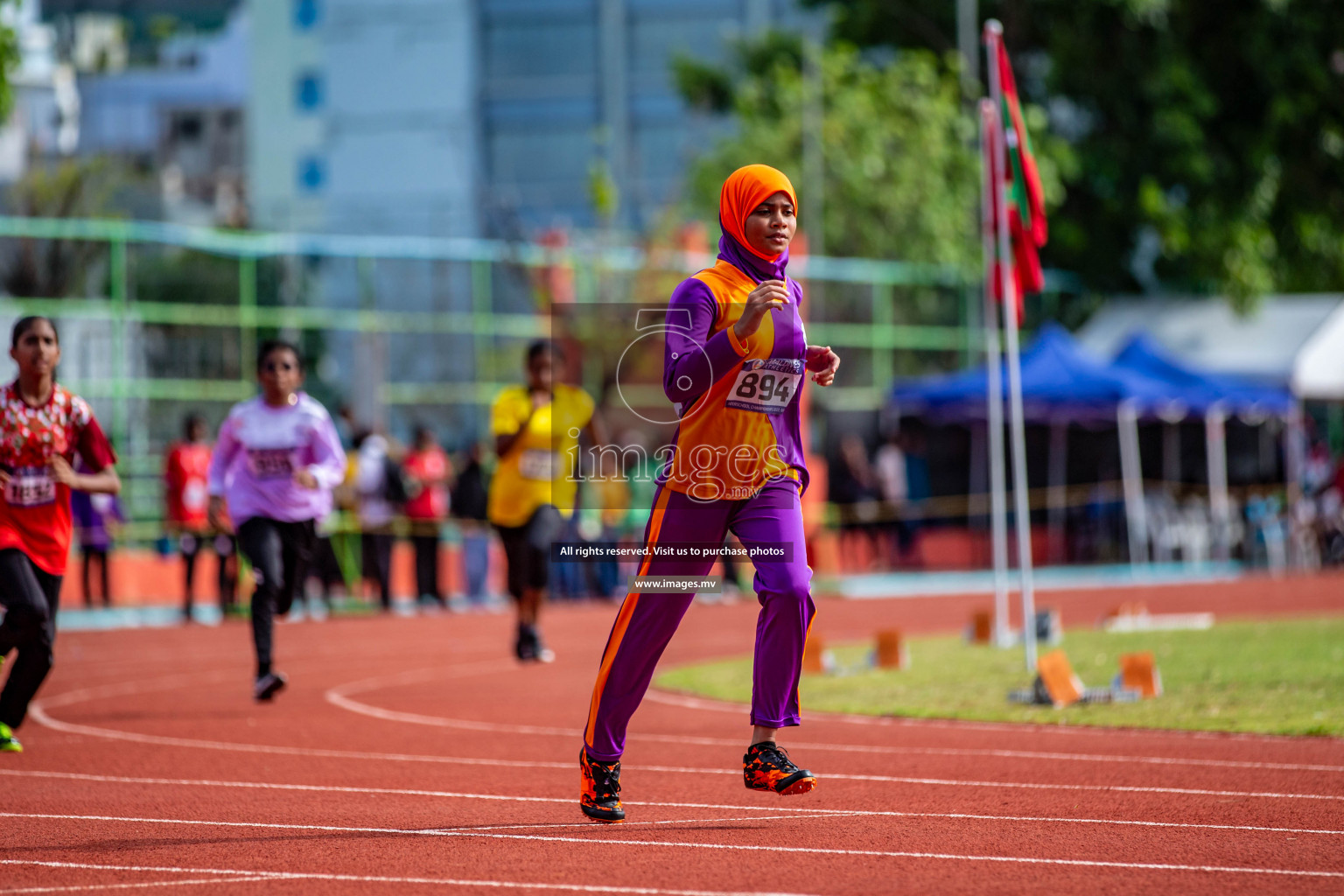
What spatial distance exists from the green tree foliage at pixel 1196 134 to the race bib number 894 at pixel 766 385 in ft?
94.1

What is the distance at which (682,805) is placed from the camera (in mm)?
7535

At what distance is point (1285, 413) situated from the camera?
28781 millimetres

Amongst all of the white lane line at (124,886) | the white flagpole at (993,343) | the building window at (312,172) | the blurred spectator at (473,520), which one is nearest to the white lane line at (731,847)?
the white lane line at (124,886)

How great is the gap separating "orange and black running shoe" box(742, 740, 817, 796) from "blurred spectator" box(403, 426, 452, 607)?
16.5 m

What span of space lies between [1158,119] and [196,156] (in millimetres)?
42380

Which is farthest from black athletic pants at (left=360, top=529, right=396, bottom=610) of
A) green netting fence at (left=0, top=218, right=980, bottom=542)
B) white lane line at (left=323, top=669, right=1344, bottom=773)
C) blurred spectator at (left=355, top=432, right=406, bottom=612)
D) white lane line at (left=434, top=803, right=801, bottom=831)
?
white lane line at (left=434, top=803, right=801, bottom=831)

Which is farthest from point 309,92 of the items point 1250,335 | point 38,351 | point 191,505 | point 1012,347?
point 38,351

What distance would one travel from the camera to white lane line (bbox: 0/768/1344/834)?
6805 mm

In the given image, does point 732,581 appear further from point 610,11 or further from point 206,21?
point 610,11

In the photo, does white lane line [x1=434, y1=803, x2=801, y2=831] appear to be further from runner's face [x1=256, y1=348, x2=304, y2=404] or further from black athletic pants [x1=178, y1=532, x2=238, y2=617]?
black athletic pants [x1=178, y1=532, x2=238, y2=617]

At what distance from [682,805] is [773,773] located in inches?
34.7

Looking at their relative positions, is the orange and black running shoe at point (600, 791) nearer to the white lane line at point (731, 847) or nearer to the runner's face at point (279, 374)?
the white lane line at point (731, 847)

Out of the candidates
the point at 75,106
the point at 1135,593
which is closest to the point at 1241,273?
the point at 1135,593

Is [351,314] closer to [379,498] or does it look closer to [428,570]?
[379,498]
